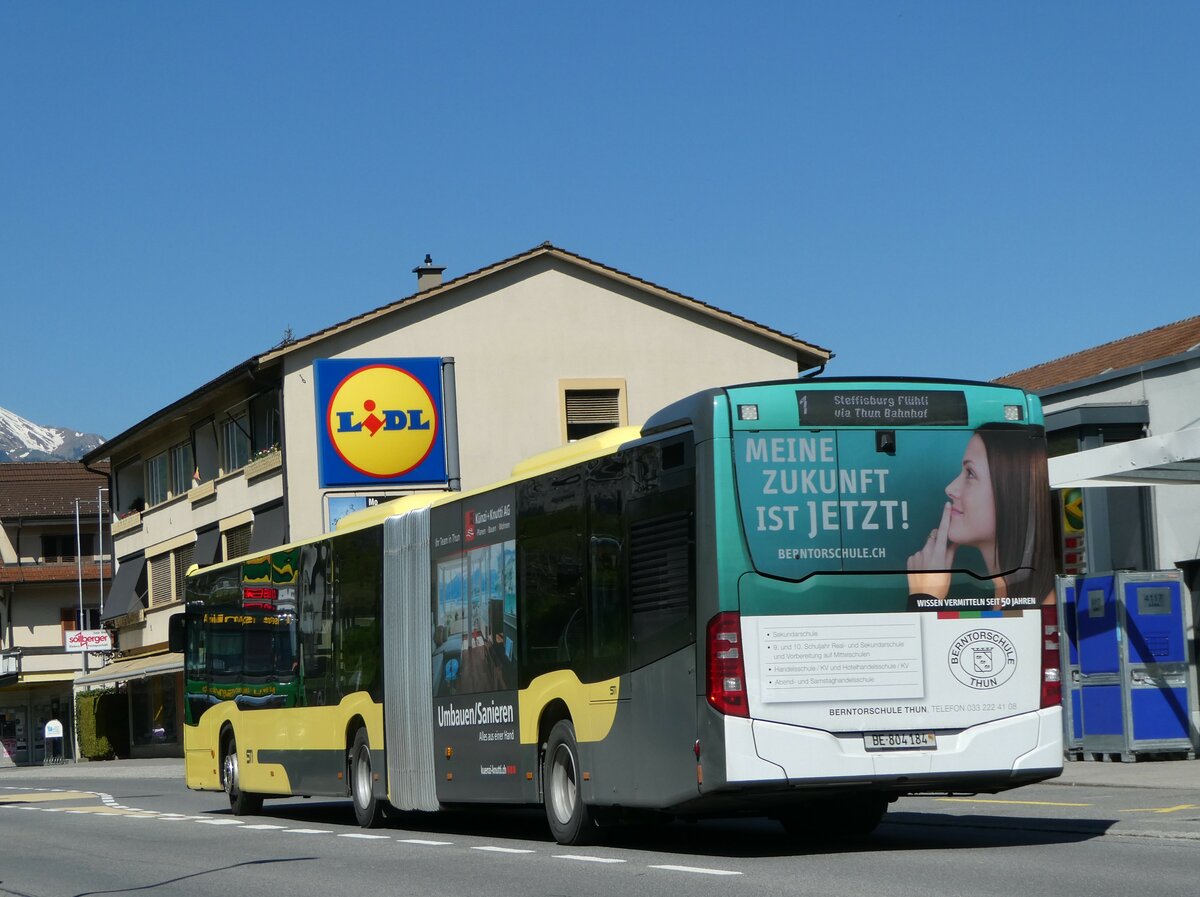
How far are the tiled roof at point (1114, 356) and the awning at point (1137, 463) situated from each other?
6.57 meters

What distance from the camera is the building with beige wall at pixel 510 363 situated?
47844 mm

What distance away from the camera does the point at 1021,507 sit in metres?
13.0

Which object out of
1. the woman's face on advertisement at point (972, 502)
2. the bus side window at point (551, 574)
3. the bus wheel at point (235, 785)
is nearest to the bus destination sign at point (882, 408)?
the woman's face on advertisement at point (972, 502)

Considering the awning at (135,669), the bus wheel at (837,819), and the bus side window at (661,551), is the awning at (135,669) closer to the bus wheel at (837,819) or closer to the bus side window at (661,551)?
the bus wheel at (837,819)

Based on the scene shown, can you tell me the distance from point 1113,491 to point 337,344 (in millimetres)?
27273

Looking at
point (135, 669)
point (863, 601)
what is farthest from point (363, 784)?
point (135, 669)

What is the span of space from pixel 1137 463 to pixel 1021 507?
749 cm

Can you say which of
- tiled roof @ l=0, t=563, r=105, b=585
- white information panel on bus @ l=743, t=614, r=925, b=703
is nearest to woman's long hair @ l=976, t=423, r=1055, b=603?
white information panel on bus @ l=743, t=614, r=925, b=703

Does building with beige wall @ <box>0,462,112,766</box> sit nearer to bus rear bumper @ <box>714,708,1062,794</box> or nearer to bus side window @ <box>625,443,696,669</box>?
bus side window @ <box>625,443,696,669</box>

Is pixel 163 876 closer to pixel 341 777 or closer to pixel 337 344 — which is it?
pixel 341 777

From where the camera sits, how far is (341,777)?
64.3 feet

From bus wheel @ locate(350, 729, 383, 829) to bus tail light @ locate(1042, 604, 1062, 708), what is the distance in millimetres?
8151

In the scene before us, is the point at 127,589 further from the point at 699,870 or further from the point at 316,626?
the point at 699,870

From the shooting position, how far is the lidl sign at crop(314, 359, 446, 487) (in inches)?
1452
